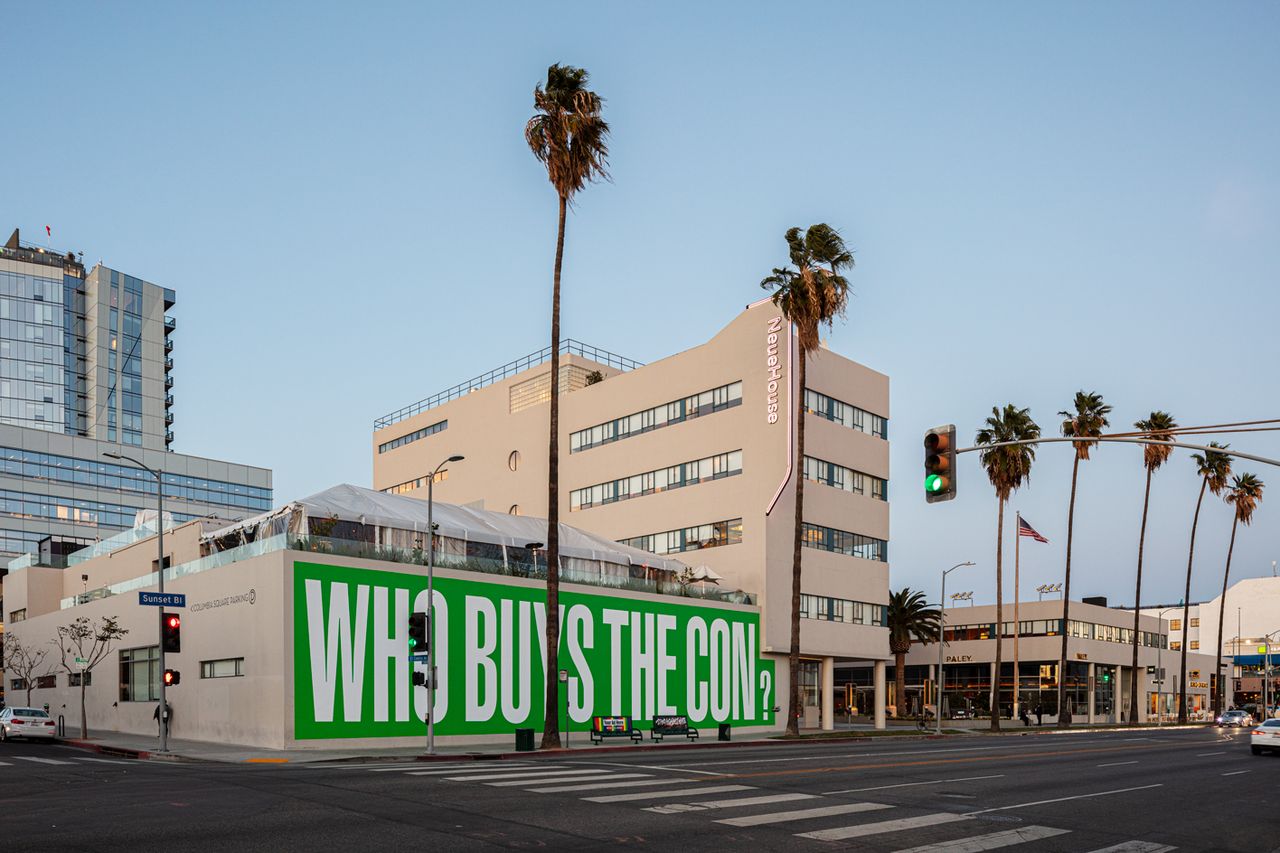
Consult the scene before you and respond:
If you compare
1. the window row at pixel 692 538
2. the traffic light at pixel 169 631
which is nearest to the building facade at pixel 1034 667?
the window row at pixel 692 538

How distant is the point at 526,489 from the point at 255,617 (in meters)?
32.1

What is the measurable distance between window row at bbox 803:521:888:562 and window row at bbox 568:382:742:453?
26.2ft

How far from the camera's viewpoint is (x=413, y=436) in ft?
270

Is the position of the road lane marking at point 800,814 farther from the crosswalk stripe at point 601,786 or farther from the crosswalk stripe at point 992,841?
the crosswalk stripe at point 601,786

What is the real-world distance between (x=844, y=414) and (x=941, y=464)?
41300 millimetres

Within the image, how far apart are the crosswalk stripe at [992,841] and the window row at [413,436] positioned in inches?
2546

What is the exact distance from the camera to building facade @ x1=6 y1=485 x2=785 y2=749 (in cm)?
3772

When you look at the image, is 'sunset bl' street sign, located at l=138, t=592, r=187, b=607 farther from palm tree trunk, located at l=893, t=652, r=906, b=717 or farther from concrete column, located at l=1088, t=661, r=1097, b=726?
concrete column, located at l=1088, t=661, r=1097, b=726

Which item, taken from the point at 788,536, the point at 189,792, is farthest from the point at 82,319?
the point at 189,792

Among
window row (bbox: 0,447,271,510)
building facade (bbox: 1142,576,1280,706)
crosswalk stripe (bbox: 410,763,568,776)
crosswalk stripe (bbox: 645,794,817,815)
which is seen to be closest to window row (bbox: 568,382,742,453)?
crosswalk stripe (bbox: 410,763,568,776)

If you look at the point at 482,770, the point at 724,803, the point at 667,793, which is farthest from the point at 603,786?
the point at 482,770

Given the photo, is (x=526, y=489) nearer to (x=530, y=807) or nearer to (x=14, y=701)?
(x=14, y=701)

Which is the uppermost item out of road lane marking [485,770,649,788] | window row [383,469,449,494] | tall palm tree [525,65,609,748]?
tall palm tree [525,65,609,748]

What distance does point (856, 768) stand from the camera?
2772 centimetres
